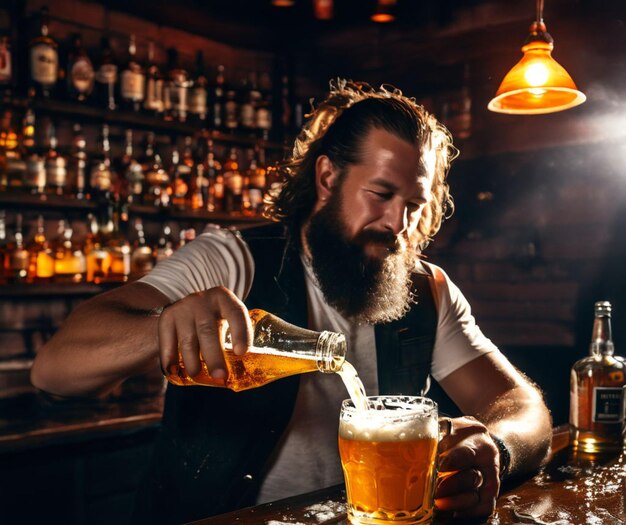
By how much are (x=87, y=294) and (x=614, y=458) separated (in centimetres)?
269

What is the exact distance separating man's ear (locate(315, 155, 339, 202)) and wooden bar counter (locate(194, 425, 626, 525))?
90 centimetres

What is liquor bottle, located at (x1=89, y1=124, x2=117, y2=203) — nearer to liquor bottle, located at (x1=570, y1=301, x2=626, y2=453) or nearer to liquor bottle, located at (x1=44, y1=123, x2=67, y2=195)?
liquor bottle, located at (x1=44, y1=123, x2=67, y2=195)

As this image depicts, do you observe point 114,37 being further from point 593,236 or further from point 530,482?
point 530,482

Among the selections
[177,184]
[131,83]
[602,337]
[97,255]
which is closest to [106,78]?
[131,83]

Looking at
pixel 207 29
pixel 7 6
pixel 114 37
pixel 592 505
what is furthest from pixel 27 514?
pixel 207 29

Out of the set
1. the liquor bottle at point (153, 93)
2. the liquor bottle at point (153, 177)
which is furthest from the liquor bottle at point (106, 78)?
the liquor bottle at point (153, 177)

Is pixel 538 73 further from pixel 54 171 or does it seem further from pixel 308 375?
pixel 54 171

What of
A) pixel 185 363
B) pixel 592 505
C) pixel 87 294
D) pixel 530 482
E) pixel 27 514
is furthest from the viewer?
pixel 87 294

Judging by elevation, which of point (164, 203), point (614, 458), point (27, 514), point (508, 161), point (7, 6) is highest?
point (7, 6)

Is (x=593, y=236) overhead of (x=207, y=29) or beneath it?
beneath

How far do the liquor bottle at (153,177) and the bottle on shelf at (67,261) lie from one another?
1.48 feet

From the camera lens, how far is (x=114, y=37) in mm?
3734

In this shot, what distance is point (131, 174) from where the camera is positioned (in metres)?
3.54

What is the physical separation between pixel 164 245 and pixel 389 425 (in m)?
2.92
